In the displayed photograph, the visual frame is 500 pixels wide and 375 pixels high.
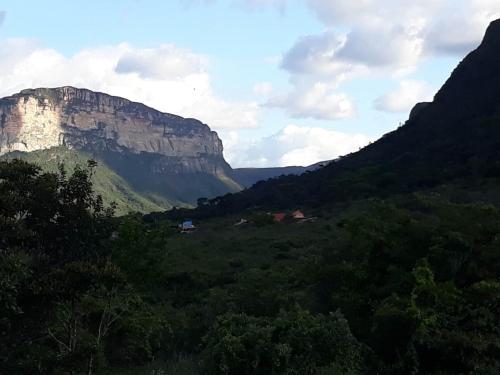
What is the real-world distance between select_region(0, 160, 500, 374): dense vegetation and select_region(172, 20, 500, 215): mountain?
31632mm

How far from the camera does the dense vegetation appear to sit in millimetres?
9352

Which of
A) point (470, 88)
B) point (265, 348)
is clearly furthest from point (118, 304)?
point (470, 88)

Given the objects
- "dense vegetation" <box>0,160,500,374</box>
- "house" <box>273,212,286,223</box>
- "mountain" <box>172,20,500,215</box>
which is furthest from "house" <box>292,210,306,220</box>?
"dense vegetation" <box>0,160,500,374</box>

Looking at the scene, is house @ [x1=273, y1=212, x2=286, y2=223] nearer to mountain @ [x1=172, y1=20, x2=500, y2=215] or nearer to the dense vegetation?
mountain @ [x1=172, y1=20, x2=500, y2=215]

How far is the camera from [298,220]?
56.6 m

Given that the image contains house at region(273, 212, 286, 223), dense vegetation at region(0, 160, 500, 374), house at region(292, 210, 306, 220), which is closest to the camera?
dense vegetation at region(0, 160, 500, 374)

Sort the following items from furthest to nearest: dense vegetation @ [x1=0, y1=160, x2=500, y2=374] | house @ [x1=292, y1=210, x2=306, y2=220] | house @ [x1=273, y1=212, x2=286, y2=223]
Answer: house @ [x1=273, y1=212, x2=286, y2=223]
house @ [x1=292, y1=210, x2=306, y2=220]
dense vegetation @ [x1=0, y1=160, x2=500, y2=374]

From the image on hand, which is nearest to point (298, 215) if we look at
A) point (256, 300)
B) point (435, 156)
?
point (435, 156)

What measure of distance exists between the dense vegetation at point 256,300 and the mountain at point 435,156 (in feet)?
104

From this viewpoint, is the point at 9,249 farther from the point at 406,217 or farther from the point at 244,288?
the point at 406,217

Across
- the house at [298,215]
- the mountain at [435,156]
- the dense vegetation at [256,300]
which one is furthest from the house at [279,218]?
the dense vegetation at [256,300]

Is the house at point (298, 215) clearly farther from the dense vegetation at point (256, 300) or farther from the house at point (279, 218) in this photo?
the dense vegetation at point (256, 300)

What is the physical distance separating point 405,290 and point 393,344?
1274 mm

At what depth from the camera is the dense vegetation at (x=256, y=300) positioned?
368 inches
